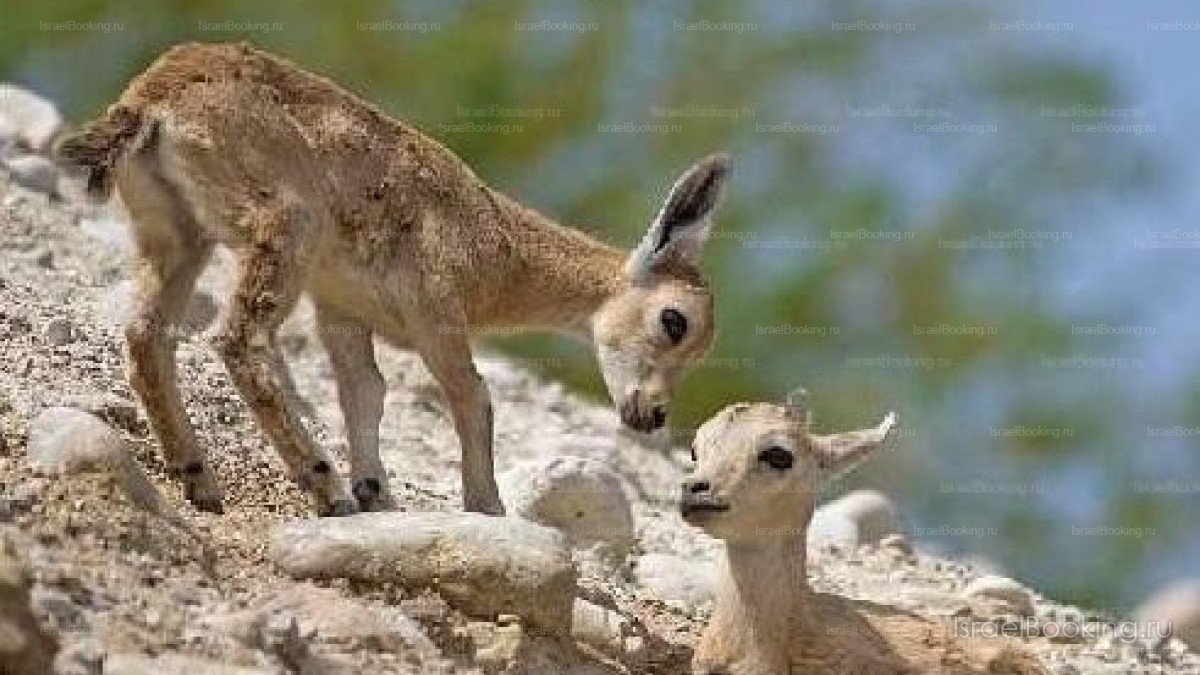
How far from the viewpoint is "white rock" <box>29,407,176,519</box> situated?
10453 millimetres

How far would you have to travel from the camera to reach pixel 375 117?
510 inches

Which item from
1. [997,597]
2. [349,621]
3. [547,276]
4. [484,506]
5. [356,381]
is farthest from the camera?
[997,597]

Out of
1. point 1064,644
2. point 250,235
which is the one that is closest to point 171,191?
point 250,235

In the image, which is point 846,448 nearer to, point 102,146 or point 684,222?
point 102,146

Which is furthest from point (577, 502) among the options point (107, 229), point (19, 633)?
point (19, 633)

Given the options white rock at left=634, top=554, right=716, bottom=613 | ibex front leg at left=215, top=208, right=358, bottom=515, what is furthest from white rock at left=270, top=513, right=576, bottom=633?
white rock at left=634, top=554, right=716, bottom=613

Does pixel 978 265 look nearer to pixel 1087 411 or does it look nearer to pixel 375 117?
pixel 1087 411

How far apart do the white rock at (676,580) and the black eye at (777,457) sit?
8.01 feet

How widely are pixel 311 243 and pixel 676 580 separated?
2512mm

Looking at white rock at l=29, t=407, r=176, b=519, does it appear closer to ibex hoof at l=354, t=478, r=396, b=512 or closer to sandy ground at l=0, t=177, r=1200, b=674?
sandy ground at l=0, t=177, r=1200, b=674

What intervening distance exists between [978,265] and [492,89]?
5.27 meters

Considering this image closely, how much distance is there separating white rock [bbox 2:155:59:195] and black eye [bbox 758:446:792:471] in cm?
801

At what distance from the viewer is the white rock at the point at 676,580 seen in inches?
522

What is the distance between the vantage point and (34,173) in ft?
58.1
